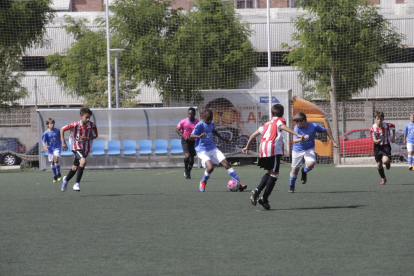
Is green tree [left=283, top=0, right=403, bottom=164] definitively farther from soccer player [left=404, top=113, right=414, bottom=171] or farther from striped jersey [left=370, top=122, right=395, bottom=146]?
striped jersey [left=370, top=122, right=395, bottom=146]

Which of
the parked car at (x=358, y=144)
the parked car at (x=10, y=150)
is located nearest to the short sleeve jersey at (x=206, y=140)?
the parked car at (x=358, y=144)

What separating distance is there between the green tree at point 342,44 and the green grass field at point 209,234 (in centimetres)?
1373

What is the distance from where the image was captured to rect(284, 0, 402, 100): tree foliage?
1016 inches

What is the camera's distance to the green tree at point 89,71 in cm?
3619

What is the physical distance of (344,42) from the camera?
84.5 feet

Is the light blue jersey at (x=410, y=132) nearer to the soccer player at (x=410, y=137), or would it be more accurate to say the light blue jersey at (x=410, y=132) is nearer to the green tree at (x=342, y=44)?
the soccer player at (x=410, y=137)

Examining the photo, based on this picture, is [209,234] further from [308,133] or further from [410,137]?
[410,137]

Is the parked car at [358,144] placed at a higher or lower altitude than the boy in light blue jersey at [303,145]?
lower

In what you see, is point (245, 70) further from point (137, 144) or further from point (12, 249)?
point (12, 249)

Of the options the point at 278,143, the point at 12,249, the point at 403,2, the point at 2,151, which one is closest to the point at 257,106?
the point at 2,151

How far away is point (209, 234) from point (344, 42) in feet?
64.3

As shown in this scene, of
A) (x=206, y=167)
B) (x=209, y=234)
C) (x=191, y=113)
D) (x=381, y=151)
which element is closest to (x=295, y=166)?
(x=206, y=167)

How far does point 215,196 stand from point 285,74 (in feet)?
100

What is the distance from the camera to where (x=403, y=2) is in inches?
1949
